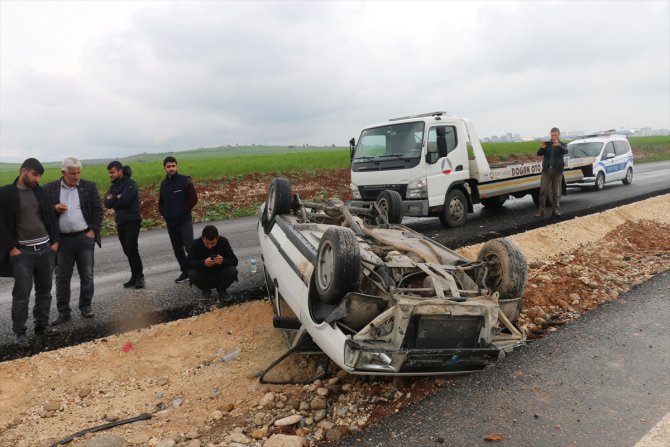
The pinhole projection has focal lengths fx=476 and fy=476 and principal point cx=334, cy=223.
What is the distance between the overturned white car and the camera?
136 inches

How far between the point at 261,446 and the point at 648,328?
13.5 ft

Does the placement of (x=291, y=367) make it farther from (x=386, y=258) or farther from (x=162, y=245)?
(x=162, y=245)

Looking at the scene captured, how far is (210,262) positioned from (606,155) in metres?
15.9

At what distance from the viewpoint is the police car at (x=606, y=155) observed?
53.8 feet

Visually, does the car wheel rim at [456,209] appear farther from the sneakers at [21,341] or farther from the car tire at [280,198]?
the sneakers at [21,341]

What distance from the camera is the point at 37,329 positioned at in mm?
5242

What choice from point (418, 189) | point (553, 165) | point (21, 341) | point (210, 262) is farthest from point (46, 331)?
point (553, 165)

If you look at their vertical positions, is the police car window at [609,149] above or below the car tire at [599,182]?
above

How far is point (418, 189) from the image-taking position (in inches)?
376

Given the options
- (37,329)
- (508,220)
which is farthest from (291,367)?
(508,220)

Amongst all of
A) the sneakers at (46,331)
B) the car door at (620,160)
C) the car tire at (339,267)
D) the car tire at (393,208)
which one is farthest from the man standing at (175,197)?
the car door at (620,160)

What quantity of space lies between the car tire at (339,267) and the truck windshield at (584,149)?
52.5 feet

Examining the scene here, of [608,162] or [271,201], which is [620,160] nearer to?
[608,162]

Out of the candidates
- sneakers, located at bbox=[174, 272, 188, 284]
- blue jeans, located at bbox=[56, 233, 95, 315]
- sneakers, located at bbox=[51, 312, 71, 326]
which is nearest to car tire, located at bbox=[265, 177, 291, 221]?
Answer: sneakers, located at bbox=[174, 272, 188, 284]
